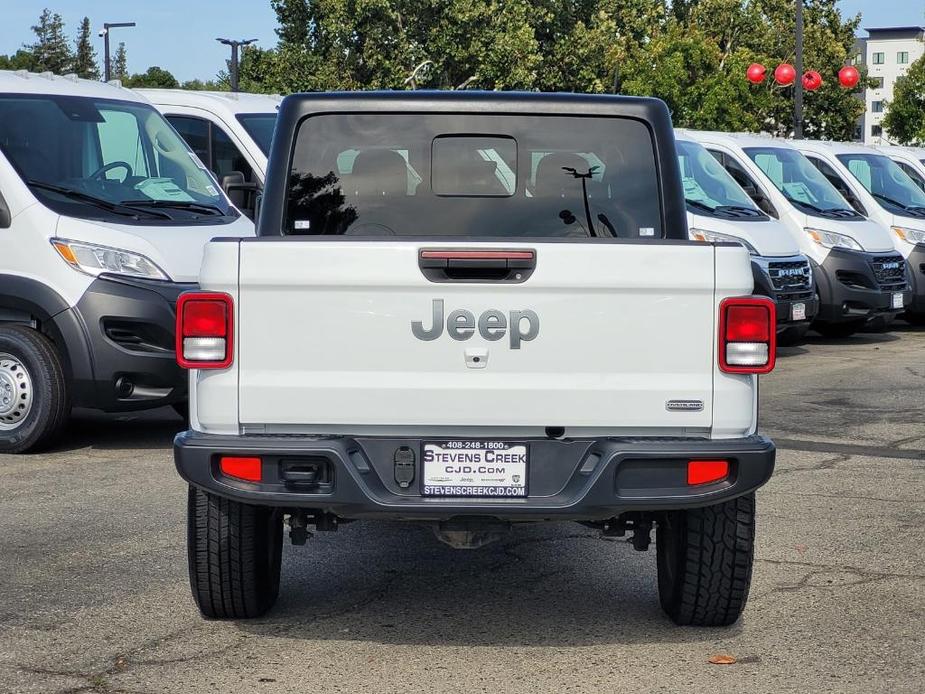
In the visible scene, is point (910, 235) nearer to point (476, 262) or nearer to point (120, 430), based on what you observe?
point (120, 430)

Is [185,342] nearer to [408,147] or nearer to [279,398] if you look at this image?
[279,398]

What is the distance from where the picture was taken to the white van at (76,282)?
916 centimetres

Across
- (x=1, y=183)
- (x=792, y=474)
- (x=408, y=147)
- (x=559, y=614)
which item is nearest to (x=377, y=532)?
(x=559, y=614)

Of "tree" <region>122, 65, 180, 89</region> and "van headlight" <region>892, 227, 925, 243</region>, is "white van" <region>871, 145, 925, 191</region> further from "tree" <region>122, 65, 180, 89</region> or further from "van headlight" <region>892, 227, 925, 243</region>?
"tree" <region>122, 65, 180, 89</region>

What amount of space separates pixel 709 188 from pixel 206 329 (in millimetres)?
10945

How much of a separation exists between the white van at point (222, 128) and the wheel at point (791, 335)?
532 cm

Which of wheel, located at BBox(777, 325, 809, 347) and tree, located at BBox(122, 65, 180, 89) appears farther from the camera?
tree, located at BBox(122, 65, 180, 89)

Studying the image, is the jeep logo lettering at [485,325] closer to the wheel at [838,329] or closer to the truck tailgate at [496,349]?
the truck tailgate at [496,349]

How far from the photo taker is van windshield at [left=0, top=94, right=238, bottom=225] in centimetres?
965

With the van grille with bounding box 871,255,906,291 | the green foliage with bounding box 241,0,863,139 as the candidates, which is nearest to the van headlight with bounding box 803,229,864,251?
the van grille with bounding box 871,255,906,291

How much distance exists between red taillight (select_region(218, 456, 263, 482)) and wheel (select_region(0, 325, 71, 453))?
4477 mm

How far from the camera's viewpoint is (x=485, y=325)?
5043mm

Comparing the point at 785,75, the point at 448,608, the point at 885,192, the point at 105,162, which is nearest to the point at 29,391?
the point at 105,162

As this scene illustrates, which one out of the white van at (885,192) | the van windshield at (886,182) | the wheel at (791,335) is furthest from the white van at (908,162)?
the wheel at (791,335)
